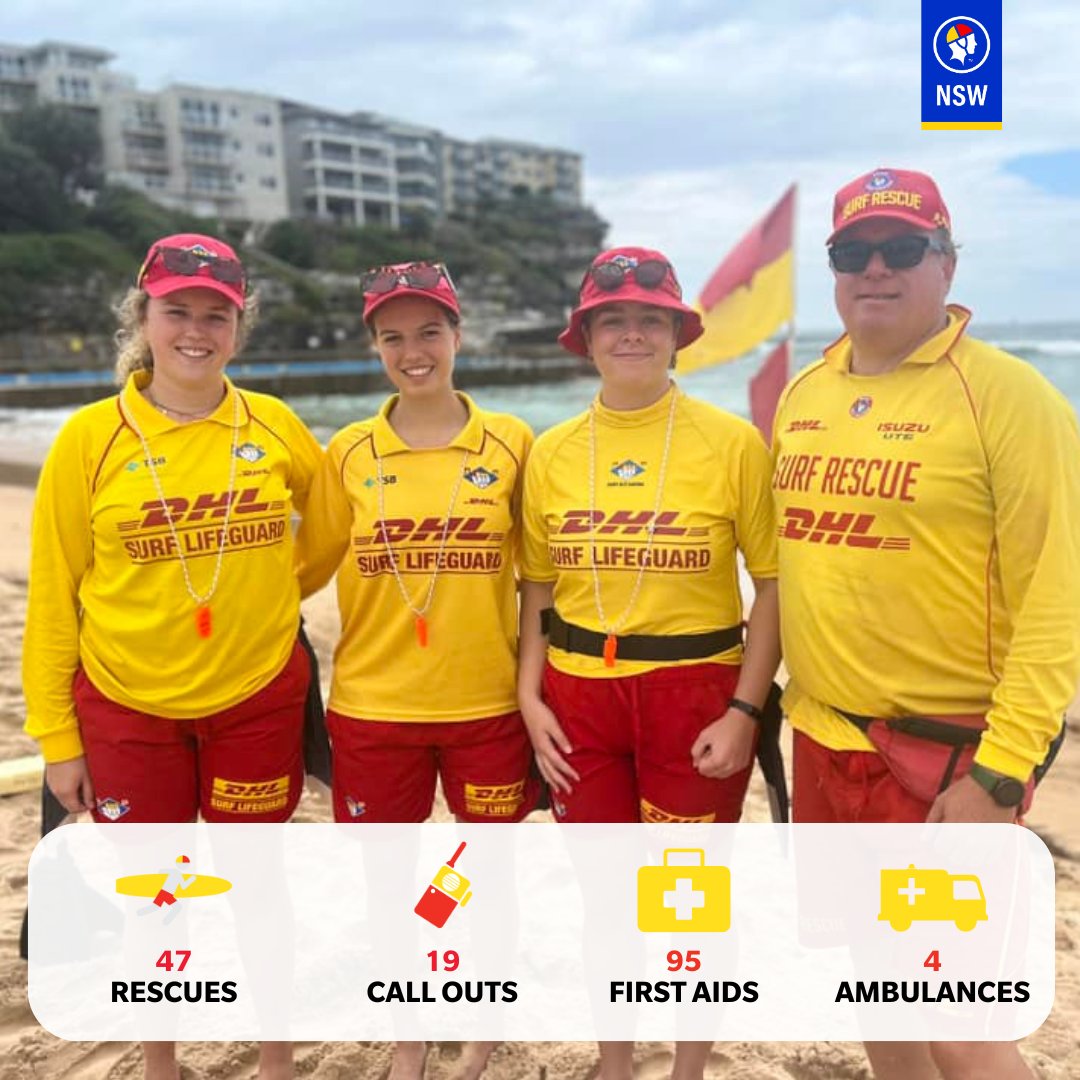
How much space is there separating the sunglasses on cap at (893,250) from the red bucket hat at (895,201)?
31mm

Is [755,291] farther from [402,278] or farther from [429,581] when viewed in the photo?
[429,581]

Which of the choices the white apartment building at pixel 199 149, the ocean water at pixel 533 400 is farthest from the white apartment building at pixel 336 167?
the ocean water at pixel 533 400

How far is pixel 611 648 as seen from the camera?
2.39 m

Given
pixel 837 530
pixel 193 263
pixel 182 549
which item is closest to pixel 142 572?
pixel 182 549

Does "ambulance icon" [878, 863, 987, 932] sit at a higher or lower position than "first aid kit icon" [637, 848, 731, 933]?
higher

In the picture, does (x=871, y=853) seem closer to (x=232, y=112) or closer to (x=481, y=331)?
(x=481, y=331)

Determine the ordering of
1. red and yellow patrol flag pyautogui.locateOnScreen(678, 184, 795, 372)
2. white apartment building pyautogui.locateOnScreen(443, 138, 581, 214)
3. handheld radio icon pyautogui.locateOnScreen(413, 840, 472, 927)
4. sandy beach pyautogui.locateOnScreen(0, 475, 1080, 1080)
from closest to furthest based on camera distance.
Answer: sandy beach pyautogui.locateOnScreen(0, 475, 1080, 1080), handheld radio icon pyautogui.locateOnScreen(413, 840, 472, 927), red and yellow patrol flag pyautogui.locateOnScreen(678, 184, 795, 372), white apartment building pyautogui.locateOnScreen(443, 138, 581, 214)

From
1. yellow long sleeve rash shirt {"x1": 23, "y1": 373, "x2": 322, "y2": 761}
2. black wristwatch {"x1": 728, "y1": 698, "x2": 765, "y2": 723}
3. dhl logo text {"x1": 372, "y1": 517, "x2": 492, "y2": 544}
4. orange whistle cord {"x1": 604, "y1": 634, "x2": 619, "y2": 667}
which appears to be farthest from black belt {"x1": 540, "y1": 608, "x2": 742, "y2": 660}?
yellow long sleeve rash shirt {"x1": 23, "y1": 373, "x2": 322, "y2": 761}

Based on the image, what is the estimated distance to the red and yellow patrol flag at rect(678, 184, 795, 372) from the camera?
31.3 ft

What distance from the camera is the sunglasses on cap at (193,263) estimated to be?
2.40m

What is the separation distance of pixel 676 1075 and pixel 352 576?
5.12 feet

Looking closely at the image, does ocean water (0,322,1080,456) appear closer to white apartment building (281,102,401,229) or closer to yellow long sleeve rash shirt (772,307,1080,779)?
yellow long sleeve rash shirt (772,307,1080,779)

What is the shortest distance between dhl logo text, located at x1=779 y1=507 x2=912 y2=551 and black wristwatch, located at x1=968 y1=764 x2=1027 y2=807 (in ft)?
1.60

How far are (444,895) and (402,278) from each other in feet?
5.81
